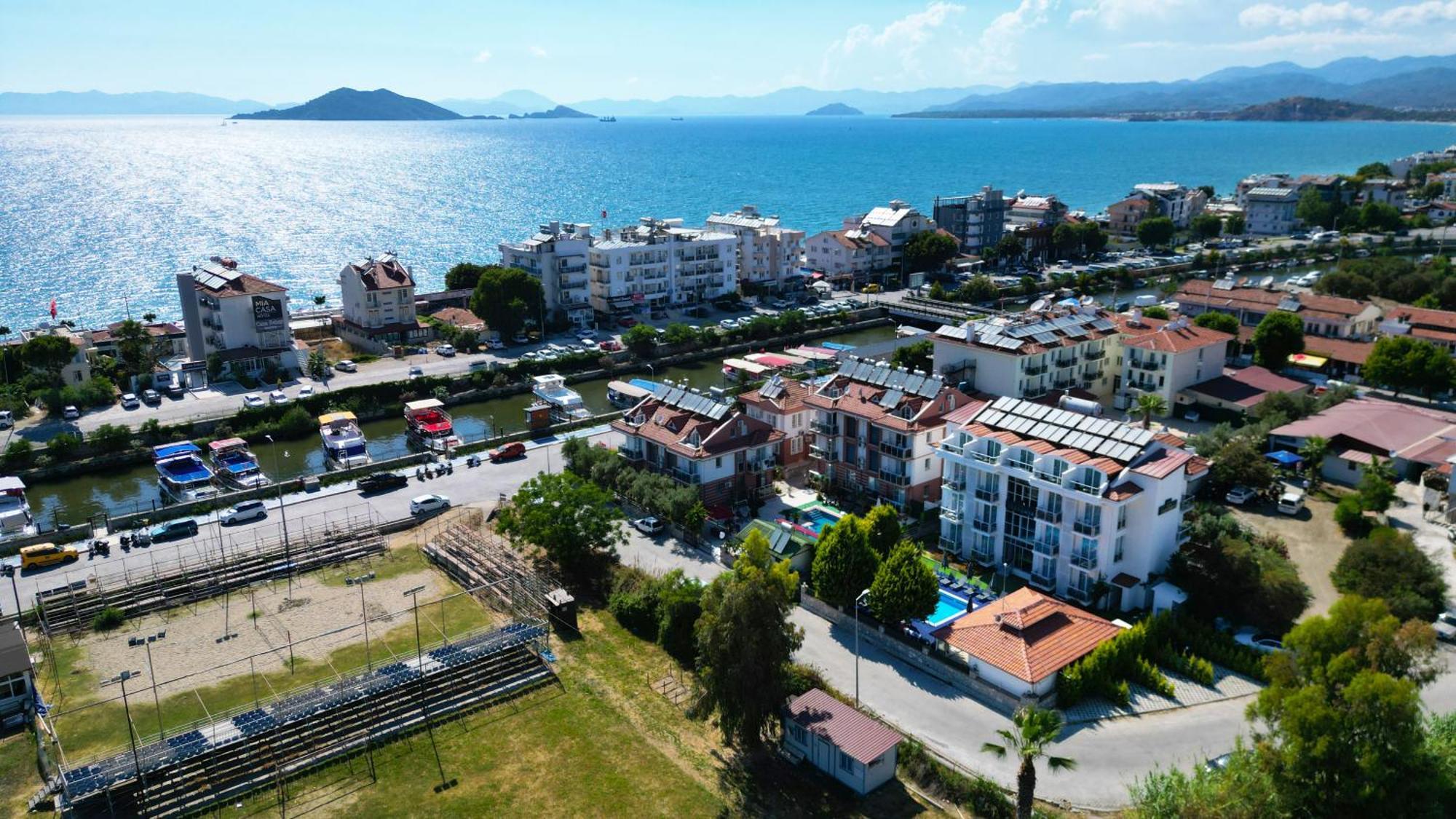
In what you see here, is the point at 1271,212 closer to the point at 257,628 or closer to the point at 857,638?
the point at 857,638

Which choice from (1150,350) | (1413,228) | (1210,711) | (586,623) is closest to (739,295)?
(1150,350)

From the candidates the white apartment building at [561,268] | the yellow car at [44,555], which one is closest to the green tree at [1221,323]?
the white apartment building at [561,268]

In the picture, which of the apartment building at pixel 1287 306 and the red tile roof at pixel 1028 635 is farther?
the apartment building at pixel 1287 306

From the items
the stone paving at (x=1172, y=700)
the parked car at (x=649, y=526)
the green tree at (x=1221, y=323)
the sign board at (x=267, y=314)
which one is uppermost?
the sign board at (x=267, y=314)

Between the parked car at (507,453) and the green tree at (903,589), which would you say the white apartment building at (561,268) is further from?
the green tree at (903,589)

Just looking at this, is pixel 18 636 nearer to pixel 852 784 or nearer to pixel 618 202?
pixel 852 784

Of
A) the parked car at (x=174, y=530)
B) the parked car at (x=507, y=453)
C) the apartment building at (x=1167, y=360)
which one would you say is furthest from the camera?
the apartment building at (x=1167, y=360)

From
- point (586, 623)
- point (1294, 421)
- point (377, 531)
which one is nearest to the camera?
point (586, 623)
